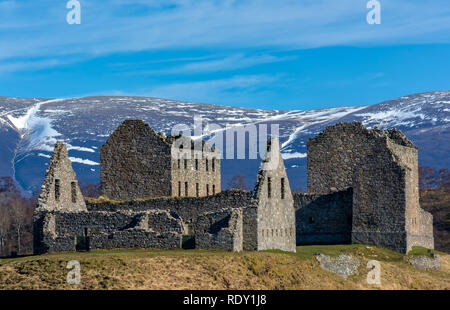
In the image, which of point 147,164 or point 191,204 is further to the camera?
point 147,164

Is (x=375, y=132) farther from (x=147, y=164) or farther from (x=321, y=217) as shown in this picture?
(x=147, y=164)

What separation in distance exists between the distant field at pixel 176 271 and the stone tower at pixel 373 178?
13.8m

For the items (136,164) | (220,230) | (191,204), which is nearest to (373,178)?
(191,204)

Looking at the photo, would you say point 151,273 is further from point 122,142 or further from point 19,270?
point 122,142

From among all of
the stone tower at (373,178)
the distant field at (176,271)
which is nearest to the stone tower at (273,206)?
the distant field at (176,271)

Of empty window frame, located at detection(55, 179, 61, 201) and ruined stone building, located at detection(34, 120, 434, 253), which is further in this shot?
empty window frame, located at detection(55, 179, 61, 201)

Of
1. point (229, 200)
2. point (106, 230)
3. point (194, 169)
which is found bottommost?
point (106, 230)

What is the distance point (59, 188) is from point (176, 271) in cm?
1676

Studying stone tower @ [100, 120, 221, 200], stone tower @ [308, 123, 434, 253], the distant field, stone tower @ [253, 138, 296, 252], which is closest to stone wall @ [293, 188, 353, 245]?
stone tower @ [308, 123, 434, 253]

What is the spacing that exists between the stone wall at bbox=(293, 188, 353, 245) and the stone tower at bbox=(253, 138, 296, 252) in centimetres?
1105

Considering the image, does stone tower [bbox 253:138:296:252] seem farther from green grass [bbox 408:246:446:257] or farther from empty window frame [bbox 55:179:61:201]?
empty window frame [bbox 55:179:61:201]

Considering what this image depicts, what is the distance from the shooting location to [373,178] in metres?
68.6

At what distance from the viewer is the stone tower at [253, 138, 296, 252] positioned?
5356cm

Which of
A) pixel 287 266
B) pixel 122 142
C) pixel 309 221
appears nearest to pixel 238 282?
pixel 287 266
